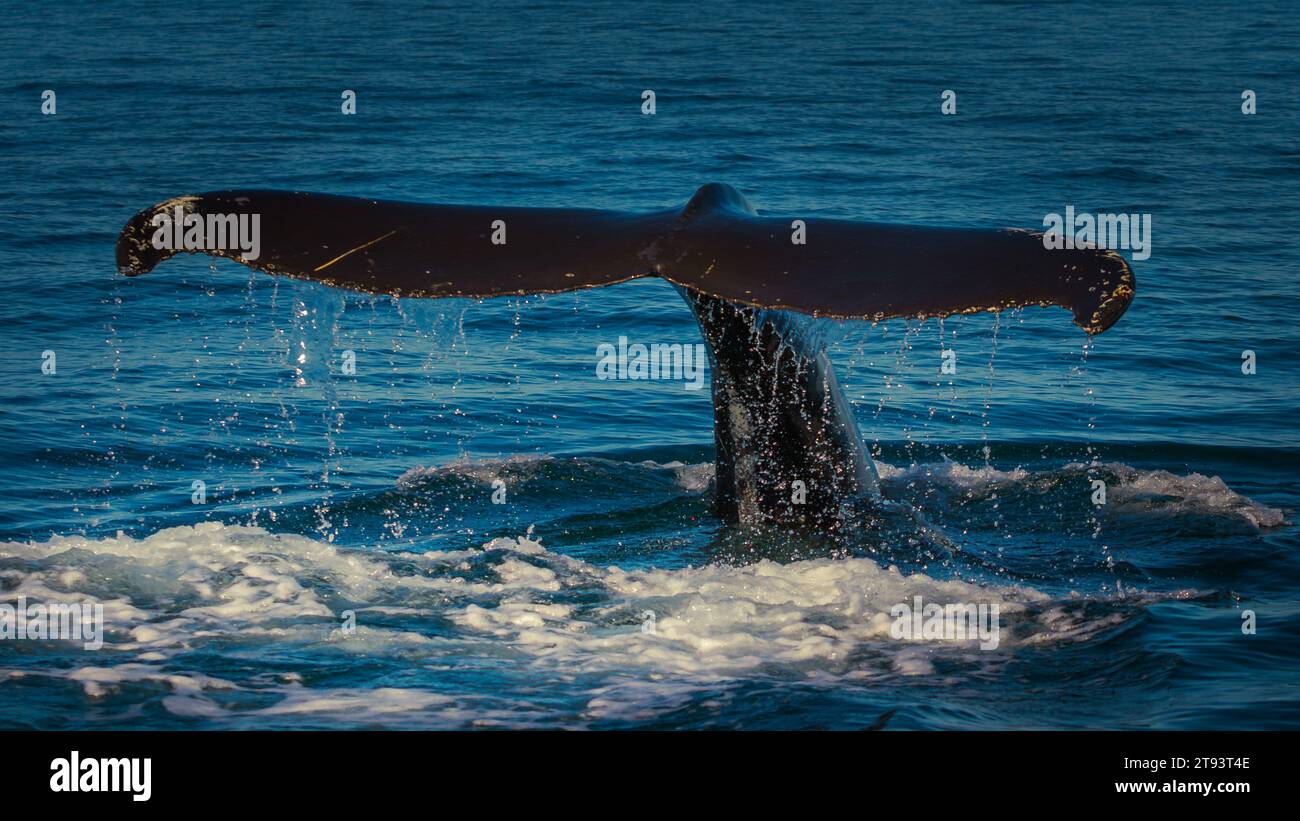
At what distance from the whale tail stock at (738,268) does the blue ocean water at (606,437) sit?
40cm

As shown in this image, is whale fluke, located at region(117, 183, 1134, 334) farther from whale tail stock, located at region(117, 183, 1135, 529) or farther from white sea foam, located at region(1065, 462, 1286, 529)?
white sea foam, located at region(1065, 462, 1286, 529)

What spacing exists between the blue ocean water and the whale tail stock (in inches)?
15.6

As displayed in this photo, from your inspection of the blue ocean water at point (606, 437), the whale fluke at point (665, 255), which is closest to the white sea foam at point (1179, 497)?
the blue ocean water at point (606, 437)

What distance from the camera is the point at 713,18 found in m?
37.4

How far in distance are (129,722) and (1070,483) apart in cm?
572

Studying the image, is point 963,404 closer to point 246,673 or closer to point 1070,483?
point 1070,483

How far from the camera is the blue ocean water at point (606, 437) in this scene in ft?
18.2

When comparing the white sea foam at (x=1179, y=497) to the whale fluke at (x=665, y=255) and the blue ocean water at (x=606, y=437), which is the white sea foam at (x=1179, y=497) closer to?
the blue ocean water at (x=606, y=437)

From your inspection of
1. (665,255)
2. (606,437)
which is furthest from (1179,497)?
(665,255)

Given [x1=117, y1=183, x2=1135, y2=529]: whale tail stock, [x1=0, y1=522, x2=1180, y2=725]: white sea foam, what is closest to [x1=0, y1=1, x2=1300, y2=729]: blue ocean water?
[x1=0, y1=522, x2=1180, y2=725]: white sea foam

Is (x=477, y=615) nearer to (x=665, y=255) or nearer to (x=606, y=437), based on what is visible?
(x=665, y=255)

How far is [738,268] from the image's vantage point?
566 centimetres

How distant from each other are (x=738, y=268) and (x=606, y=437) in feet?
17.1

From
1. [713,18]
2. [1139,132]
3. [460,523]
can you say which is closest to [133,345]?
[460,523]
